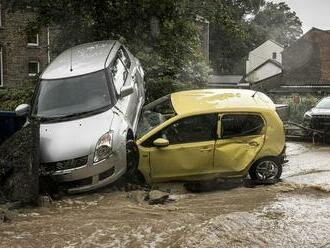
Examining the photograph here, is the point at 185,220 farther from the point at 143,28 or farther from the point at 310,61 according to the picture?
the point at 310,61

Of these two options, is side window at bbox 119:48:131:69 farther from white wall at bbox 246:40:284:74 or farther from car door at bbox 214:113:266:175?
white wall at bbox 246:40:284:74

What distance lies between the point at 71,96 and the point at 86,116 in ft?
2.65

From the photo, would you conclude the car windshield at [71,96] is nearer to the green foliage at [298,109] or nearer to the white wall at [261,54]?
the green foliage at [298,109]

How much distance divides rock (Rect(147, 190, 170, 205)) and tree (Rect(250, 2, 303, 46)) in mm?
70778

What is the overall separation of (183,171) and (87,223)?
2582mm

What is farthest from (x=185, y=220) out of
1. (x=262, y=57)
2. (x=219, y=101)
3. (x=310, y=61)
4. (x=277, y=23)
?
(x=277, y=23)

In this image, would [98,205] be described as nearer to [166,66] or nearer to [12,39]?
[166,66]

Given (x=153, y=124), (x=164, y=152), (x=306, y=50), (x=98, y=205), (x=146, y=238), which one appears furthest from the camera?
(x=306, y=50)

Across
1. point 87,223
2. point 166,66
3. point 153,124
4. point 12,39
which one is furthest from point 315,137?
point 12,39

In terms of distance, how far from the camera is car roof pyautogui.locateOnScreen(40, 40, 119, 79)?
32.8 ft

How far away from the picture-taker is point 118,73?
10453mm

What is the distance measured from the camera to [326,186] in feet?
31.3

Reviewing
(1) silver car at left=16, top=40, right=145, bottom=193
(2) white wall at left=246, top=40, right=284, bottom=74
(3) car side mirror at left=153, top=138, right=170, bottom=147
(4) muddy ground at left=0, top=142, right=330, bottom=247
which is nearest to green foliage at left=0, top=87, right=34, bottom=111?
(1) silver car at left=16, top=40, right=145, bottom=193

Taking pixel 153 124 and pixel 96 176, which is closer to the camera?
pixel 96 176
